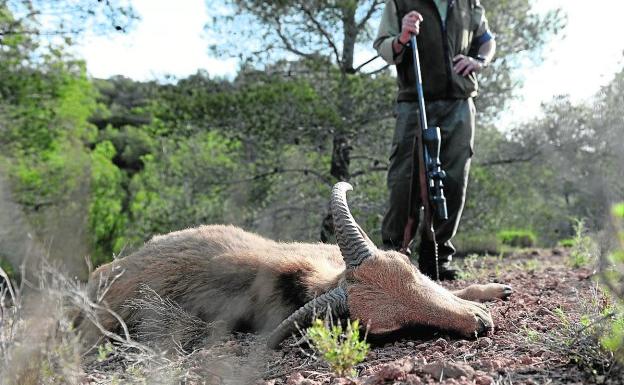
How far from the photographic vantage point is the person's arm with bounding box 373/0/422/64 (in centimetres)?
530

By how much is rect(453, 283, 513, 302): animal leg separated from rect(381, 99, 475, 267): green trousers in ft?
4.12

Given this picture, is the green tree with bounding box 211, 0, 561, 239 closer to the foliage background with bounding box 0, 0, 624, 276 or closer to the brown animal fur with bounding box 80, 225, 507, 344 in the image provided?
the foliage background with bounding box 0, 0, 624, 276

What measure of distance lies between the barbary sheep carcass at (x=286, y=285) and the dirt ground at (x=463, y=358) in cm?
13

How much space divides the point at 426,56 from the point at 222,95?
21.5 ft

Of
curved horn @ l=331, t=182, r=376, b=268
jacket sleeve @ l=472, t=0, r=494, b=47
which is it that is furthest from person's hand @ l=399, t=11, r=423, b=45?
curved horn @ l=331, t=182, r=376, b=268

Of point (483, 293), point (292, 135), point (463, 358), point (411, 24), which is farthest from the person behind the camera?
point (292, 135)

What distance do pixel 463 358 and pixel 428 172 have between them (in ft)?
8.48

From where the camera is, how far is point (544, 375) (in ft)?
8.29

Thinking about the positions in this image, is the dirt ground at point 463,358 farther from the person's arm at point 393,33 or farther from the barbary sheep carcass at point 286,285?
the person's arm at point 393,33

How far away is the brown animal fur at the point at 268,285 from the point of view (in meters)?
3.27

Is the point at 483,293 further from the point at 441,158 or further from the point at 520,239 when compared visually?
the point at 520,239

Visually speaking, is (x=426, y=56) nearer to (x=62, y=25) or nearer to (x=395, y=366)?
(x=395, y=366)

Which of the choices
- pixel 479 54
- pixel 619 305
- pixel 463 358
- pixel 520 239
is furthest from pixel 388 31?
pixel 520 239

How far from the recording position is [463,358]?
2893 millimetres
